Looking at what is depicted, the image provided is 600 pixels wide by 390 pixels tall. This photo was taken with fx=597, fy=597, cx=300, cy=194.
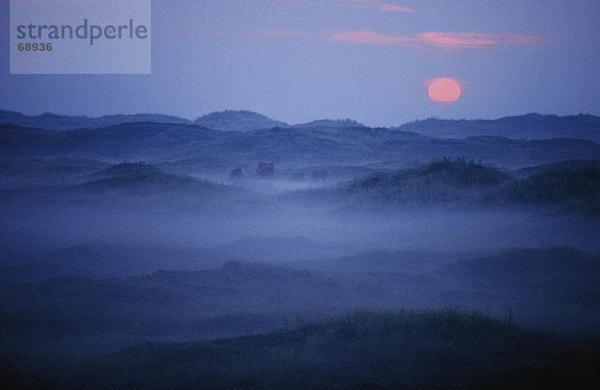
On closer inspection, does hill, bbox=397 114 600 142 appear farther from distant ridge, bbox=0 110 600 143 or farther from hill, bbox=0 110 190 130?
hill, bbox=0 110 190 130

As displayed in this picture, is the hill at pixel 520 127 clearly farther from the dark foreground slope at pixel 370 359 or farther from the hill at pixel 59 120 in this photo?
the dark foreground slope at pixel 370 359

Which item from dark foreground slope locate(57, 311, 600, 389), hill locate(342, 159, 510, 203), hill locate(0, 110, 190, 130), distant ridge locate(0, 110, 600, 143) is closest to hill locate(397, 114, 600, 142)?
distant ridge locate(0, 110, 600, 143)

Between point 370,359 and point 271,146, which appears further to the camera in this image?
point 271,146

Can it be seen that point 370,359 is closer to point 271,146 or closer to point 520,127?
point 271,146

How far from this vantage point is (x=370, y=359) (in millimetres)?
11344

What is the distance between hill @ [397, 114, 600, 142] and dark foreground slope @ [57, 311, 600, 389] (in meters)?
162

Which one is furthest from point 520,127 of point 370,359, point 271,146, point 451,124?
point 370,359

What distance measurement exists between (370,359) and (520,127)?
187 meters

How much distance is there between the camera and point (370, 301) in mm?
18688

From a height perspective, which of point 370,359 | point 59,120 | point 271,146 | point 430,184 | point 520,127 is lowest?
point 370,359

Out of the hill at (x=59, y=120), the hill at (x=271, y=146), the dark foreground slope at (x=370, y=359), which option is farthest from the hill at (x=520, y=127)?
the dark foreground slope at (x=370, y=359)

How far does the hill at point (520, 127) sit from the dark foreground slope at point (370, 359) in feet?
533

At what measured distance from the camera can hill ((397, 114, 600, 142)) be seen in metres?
171

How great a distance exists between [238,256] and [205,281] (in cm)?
663
